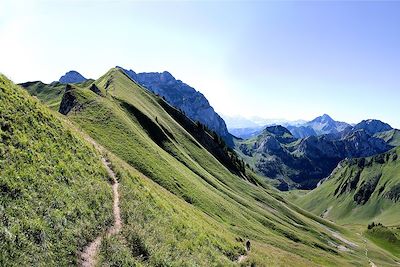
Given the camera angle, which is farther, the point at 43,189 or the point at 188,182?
the point at 188,182

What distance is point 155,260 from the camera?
2688cm

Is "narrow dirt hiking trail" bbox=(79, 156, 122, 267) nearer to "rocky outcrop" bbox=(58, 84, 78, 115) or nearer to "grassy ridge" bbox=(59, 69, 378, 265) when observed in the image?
"grassy ridge" bbox=(59, 69, 378, 265)

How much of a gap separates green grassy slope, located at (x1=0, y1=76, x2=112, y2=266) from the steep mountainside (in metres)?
2.60

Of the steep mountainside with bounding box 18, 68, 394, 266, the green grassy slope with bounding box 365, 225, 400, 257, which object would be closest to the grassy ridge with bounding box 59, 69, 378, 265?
the steep mountainside with bounding box 18, 68, 394, 266

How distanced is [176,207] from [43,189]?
70.1 feet

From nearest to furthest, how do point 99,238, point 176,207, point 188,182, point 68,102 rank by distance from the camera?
point 99,238 < point 176,207 < point 188,182 < point 68,102

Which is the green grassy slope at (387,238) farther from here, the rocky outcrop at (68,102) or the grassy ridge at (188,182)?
the rocky outcrop at (68,102)

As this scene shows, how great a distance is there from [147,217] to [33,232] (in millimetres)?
12662

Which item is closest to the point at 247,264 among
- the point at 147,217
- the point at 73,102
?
the point at 147,217

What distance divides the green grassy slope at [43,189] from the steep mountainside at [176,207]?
2597mm

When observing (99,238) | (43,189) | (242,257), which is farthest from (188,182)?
(43,189)

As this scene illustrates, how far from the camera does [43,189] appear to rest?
24.4 m

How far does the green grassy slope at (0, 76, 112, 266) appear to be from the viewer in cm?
2017

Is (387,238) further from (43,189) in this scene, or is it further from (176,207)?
(43,189)
